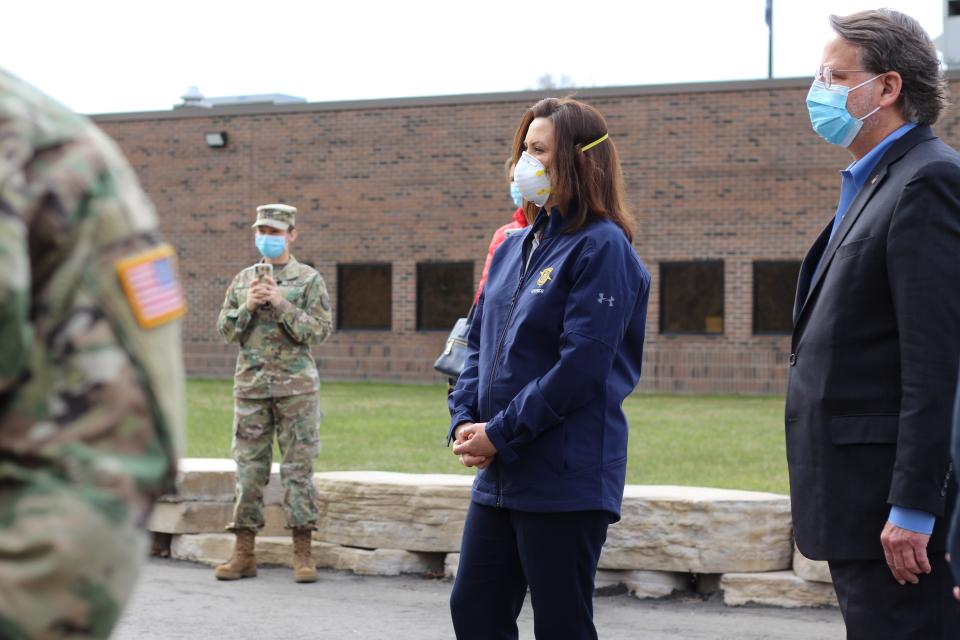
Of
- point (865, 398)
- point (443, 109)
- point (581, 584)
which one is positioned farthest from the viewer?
point (443, 109)

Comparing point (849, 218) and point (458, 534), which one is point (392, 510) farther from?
point (849, 218)

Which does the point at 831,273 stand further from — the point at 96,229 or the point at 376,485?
the point at 376,485

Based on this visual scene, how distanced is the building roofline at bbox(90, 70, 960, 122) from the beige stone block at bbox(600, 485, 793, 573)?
1735 centimetres

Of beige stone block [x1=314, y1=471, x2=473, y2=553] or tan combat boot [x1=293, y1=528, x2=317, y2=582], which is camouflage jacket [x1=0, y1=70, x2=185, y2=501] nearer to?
beige stone block [x1=314, y1=471, x2=473, y2=553]

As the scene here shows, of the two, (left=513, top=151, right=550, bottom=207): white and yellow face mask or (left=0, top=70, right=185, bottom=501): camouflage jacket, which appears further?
(left=513, top=151, right=550, bottom=207): white and yellow face mask

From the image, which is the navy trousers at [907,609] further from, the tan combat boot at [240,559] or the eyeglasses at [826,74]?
the tan combat boot at [240,559]

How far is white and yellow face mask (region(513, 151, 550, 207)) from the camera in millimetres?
3859

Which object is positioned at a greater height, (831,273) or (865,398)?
(831,273)

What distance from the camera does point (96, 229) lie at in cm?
139

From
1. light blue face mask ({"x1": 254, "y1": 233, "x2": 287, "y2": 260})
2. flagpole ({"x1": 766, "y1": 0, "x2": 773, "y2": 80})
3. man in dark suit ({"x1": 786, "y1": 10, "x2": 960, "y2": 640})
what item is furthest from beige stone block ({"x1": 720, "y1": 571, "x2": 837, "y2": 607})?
flagpole ({"x1": 766, "y1": 0, "x2": 773, "y2": 80})

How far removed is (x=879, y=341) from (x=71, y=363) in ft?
7.22

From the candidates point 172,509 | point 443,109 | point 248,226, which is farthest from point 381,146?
point 172,509

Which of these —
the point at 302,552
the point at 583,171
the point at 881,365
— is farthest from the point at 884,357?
the point at 302,552

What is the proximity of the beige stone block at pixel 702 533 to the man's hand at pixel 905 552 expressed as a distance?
4.02m
